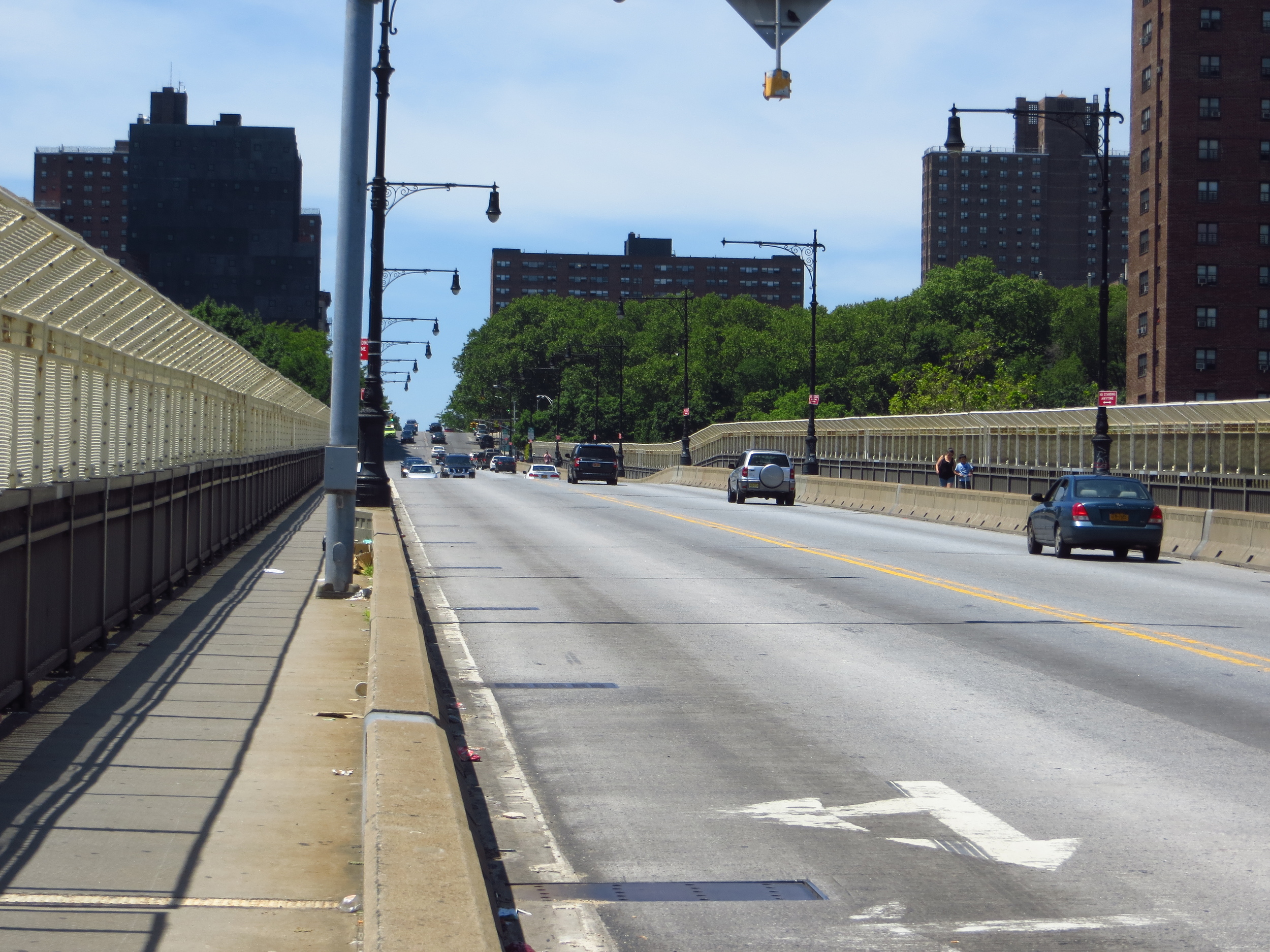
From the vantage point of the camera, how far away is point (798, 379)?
541ft

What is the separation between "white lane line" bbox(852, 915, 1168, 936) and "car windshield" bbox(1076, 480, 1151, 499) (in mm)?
21157

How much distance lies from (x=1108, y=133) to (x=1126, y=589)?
56.8 feet

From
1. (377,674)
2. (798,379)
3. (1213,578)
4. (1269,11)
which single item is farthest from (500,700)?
(798,379)

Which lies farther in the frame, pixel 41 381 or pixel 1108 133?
pixel 1108 133

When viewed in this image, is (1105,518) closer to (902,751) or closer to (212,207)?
(902,751)

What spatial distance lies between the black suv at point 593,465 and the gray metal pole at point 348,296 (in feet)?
195

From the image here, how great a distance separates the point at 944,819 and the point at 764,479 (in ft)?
138

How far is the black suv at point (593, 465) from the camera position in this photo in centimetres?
7556

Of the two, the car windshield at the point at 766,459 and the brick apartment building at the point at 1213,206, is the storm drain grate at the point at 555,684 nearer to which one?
the car windshield at the point at 766,459

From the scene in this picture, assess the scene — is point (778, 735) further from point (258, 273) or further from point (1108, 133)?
point (258, 273)

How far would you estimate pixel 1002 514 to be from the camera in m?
36.0

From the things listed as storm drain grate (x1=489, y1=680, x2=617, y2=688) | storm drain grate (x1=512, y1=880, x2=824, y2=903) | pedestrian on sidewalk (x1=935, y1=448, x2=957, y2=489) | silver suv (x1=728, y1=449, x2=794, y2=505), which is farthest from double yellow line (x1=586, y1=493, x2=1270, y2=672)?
pedestrian on sidewalk (x1=935, y1=448, x2=957, y2=489)

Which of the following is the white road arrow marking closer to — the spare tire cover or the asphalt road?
the asphalt road

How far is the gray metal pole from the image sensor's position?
14.9 metres
